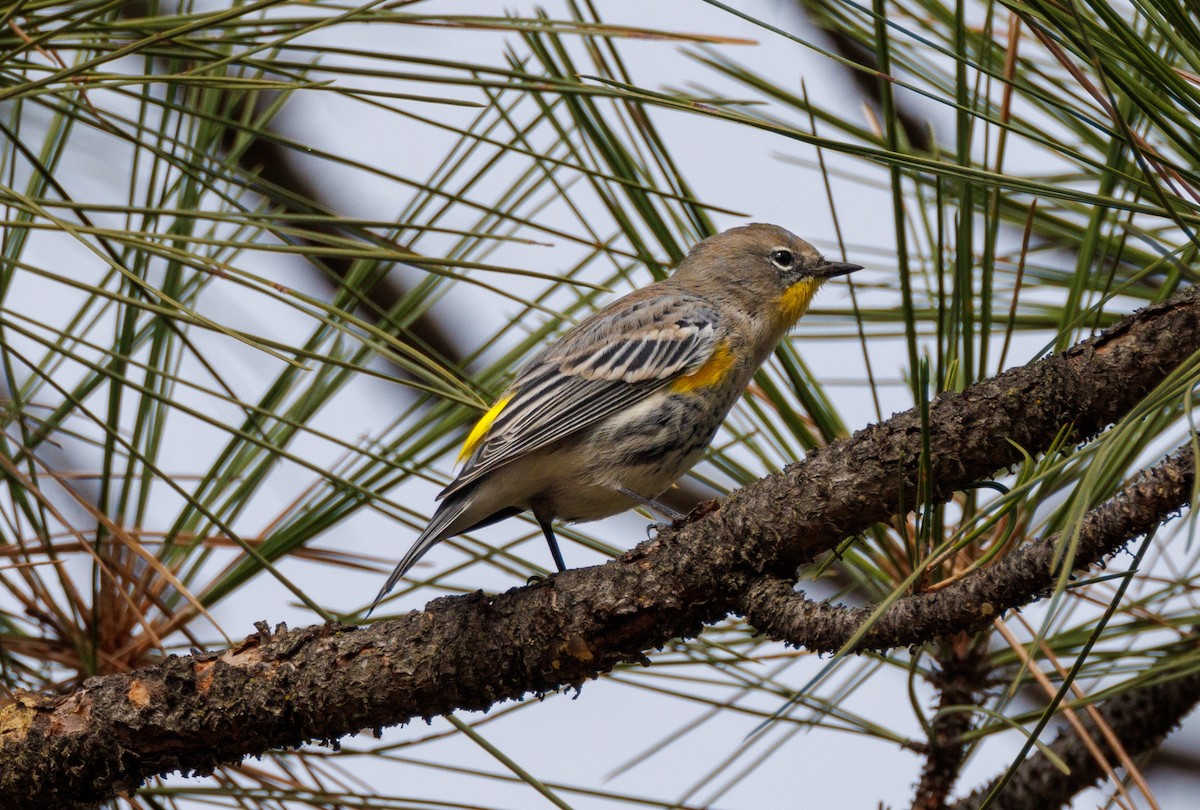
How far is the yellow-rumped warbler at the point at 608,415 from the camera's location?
363cm

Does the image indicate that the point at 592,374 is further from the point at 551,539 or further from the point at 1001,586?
the point at 1001,586

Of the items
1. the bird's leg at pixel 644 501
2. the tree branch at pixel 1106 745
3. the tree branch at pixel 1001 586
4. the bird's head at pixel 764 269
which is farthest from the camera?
the bird's head at pixel 764 269

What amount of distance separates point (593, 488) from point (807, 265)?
1.55 meters

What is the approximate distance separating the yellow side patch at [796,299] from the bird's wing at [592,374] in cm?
29

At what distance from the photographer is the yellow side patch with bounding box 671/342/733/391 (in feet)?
12.8

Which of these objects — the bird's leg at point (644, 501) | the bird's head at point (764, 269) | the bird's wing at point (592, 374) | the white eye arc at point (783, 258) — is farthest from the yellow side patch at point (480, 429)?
the white eye arc at point (783, 258)

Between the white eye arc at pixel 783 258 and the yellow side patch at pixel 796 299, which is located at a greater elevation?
the white eye arc at pixel 783 258

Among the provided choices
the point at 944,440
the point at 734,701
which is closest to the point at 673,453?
the point at 734,701

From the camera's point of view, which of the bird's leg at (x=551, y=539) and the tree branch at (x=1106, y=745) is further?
the bird's leg at (x=551, y=539)

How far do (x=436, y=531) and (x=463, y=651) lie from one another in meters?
0.73

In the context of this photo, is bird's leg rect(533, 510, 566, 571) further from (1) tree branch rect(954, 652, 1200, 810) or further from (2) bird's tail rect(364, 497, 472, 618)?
(1) tree branch rect(954, 652, 1200, 810)

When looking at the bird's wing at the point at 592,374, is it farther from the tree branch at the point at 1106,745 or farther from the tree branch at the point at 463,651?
the tree branch at the point at 1106,745

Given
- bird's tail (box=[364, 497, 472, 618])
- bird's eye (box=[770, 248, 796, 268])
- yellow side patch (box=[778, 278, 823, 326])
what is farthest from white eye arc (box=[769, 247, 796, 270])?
bird's tail (box=[364, 497, 472, 618])

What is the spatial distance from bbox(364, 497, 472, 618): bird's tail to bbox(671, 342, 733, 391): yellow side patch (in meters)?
0.85
